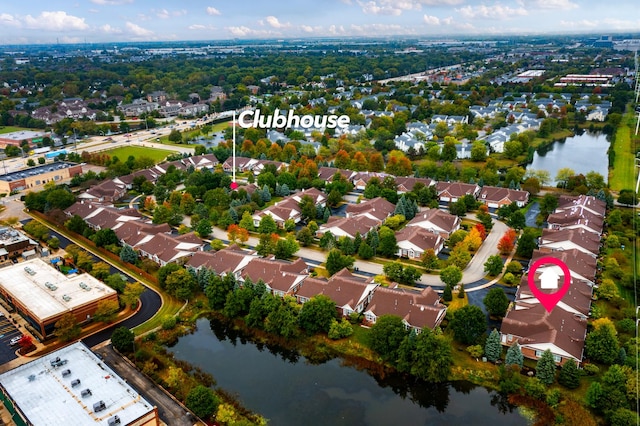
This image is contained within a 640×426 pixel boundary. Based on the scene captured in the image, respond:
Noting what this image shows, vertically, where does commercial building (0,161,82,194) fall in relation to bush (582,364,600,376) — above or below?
above

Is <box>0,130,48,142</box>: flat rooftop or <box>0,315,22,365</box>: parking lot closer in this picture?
<box>0,315,22,365</box>: parking lot

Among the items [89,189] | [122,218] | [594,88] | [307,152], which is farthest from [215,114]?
[594,88]

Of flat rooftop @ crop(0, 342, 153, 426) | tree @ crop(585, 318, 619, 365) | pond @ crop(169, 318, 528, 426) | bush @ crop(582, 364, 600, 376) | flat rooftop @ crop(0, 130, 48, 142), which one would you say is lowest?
pond @ crop(169, 318, 528, 426)

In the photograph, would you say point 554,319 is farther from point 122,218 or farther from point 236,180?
point 236,180

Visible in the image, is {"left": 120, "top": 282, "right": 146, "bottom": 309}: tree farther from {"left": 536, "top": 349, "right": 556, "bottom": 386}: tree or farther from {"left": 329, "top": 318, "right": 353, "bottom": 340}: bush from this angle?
{"left": 536, "top": 349, "right": 556, "bottom": 386}: tree

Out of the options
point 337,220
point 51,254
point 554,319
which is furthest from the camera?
point 337,220

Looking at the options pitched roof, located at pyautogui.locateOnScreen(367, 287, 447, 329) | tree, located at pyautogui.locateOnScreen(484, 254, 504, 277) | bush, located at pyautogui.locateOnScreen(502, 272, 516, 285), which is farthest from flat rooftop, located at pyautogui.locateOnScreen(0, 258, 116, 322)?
bush, located at pyautogui.locateOnScreen(502, 272, 516, 285)

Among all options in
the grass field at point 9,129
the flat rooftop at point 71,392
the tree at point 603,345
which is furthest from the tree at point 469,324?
the grass field at point 9,129
